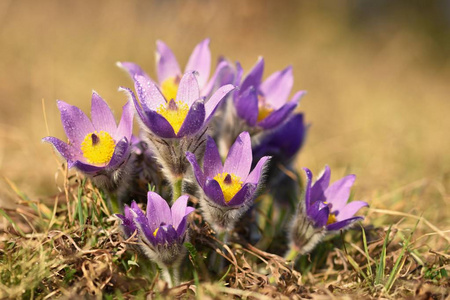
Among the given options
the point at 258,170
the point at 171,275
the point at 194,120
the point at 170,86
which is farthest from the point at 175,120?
the point at 171,275

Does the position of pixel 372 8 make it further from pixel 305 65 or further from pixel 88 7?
pixel 88 7

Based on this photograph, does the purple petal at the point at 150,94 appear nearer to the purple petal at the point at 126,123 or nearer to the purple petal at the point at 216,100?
the purple petal at the point at 126,123

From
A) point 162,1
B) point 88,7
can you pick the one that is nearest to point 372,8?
point 162,1

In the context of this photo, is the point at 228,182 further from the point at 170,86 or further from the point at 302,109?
the point at 302,109

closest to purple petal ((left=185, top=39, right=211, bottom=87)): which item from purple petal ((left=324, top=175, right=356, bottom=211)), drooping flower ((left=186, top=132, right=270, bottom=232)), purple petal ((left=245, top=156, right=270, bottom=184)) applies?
drooping flower ((left=186, top=132, right=270, bottom=232))

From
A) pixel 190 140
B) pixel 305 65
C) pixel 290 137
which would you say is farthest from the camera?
pixel 305 65
